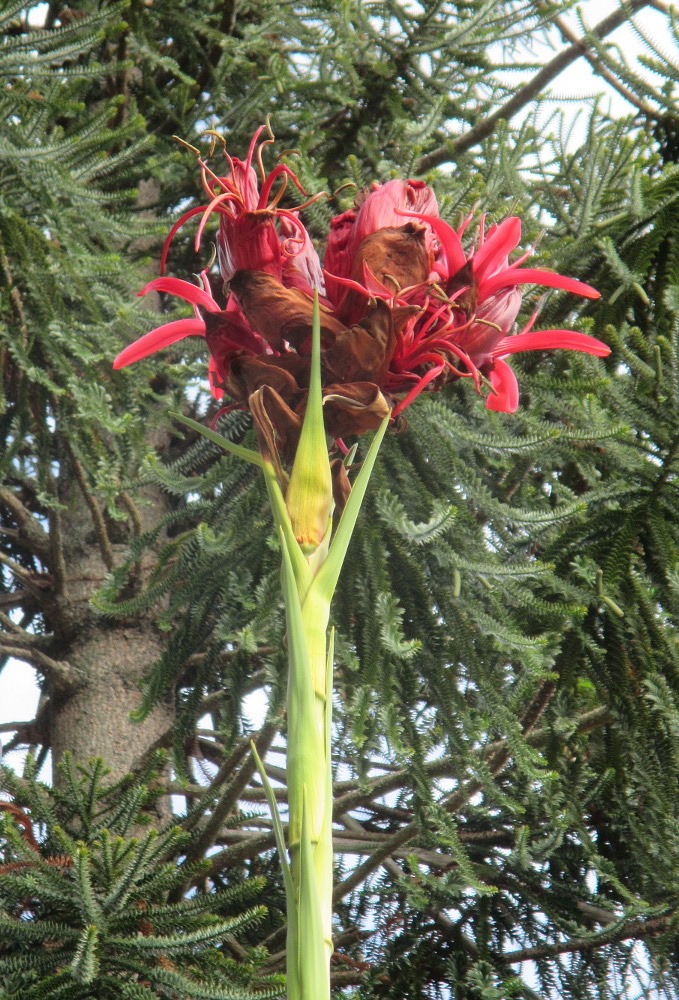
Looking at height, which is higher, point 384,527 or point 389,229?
point 384,527

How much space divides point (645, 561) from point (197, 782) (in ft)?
4.55

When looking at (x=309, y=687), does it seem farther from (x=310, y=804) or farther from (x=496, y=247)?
(x=496, y=247)

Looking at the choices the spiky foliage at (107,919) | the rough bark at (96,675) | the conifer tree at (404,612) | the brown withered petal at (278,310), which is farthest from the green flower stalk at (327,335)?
the rough bark at (96,675)

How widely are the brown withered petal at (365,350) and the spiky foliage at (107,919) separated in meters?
1.00

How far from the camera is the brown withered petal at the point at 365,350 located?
0.89 m

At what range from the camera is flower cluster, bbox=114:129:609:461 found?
2.97 feet

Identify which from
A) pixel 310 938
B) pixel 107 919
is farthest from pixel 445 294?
pixel 107 919

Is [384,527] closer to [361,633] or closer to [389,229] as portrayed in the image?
[361,633]

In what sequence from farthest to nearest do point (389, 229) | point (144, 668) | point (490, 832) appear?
point (144, 668)
point (490, 832)
point (389, 229)

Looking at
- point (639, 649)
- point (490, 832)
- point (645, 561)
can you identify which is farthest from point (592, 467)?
point (490, 832)

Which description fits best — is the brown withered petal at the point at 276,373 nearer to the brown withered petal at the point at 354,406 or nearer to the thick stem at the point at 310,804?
the brown withered petal at the point at 354,406

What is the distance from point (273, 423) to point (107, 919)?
1.09 metres

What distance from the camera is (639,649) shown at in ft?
5.57

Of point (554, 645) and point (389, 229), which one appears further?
point (554, 645)
